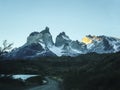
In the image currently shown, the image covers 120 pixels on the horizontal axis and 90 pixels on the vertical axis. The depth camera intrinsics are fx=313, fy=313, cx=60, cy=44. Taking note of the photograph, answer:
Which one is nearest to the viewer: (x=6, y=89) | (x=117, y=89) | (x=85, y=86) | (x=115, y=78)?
(x=117, y=89)

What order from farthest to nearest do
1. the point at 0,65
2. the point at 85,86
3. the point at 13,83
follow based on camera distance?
the point at 13,83 → the point at 0,65 → the point at 85,86

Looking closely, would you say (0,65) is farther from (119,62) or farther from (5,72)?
(119,62)

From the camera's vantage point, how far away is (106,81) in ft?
86.4

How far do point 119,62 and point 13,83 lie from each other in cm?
2477

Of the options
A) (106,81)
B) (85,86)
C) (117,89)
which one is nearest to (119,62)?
(85,86)

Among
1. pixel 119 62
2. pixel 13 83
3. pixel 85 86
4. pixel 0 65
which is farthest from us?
pixel 13 83

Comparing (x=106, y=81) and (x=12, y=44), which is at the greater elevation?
(x=12, y=44)

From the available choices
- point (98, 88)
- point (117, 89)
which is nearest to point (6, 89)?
point (98, 88)

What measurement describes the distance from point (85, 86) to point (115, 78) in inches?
192

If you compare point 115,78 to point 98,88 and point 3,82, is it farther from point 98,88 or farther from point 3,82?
point 3,82

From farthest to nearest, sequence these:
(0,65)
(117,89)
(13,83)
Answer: (13,83)
(0,65)
(117,89)

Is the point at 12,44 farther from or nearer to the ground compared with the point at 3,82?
farther from the ground

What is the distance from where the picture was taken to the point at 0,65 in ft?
166

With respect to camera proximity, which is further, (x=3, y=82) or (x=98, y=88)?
(x=3, y=82)
